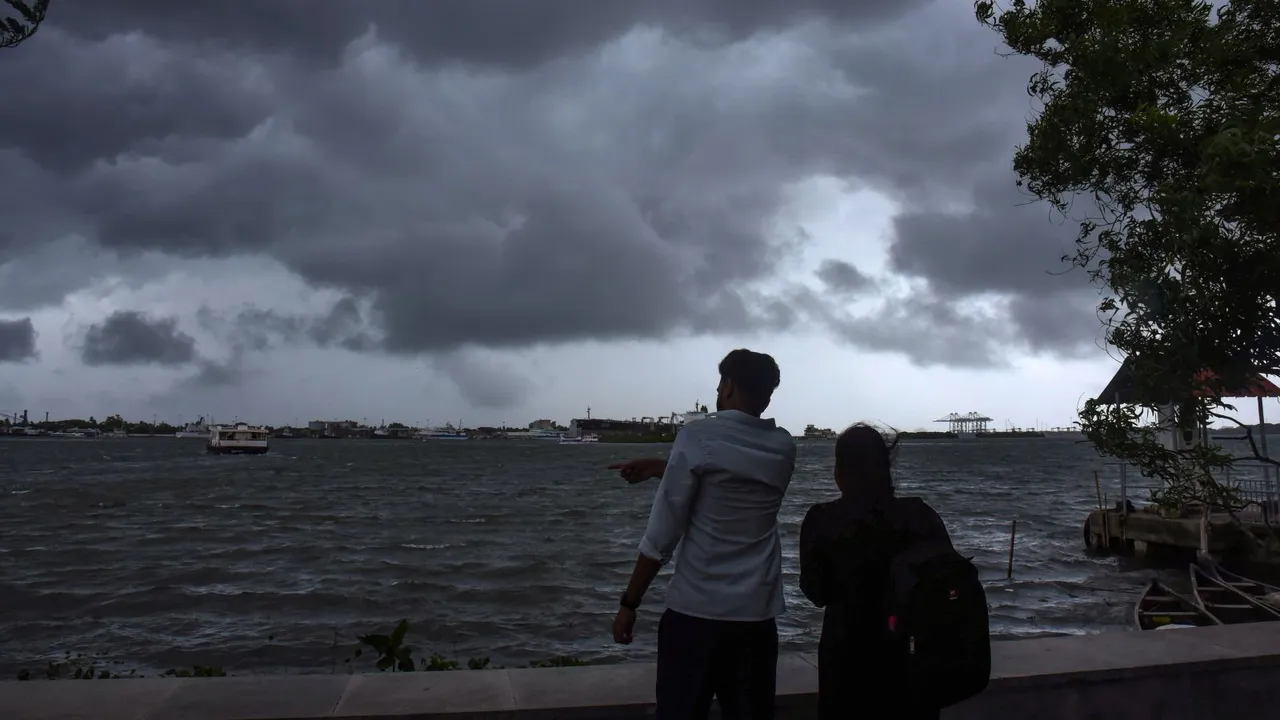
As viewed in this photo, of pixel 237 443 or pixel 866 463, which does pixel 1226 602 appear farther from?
pixel 237 443

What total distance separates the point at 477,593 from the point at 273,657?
6.66 meters

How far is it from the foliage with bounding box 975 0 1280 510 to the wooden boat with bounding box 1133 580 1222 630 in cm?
806

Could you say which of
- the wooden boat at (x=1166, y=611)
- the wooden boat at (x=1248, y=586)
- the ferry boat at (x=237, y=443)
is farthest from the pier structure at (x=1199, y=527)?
the ferry boat at (x=237, y=443)

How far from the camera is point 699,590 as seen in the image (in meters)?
3.18

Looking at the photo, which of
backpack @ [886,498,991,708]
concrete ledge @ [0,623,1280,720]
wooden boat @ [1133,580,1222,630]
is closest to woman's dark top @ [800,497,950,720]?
backpack @ [886,498,991,708]

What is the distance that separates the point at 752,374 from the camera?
3.43 m


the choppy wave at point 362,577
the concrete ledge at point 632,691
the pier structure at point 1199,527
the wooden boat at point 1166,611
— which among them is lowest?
the choppy wave at point 362,577

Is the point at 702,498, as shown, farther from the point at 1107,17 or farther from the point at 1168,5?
the point at 1168,5

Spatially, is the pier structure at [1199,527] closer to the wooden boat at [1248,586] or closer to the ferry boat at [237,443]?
the wooden boat at [1248,586]

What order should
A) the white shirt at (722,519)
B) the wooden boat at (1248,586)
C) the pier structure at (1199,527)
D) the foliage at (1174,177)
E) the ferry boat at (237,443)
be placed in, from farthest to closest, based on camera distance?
the ferry boat at (237,443) < the pier structure at (1199,527) < the wooden boat at (1248,586) < the foliage at (1174,177) < the white shirt at (722,519)

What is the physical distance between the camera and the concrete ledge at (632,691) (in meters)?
3.56

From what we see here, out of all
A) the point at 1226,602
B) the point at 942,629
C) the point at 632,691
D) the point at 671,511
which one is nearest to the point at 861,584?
the point at 942,629

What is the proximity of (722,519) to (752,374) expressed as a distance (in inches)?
22.2

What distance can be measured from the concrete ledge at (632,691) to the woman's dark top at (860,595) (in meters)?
0.75
